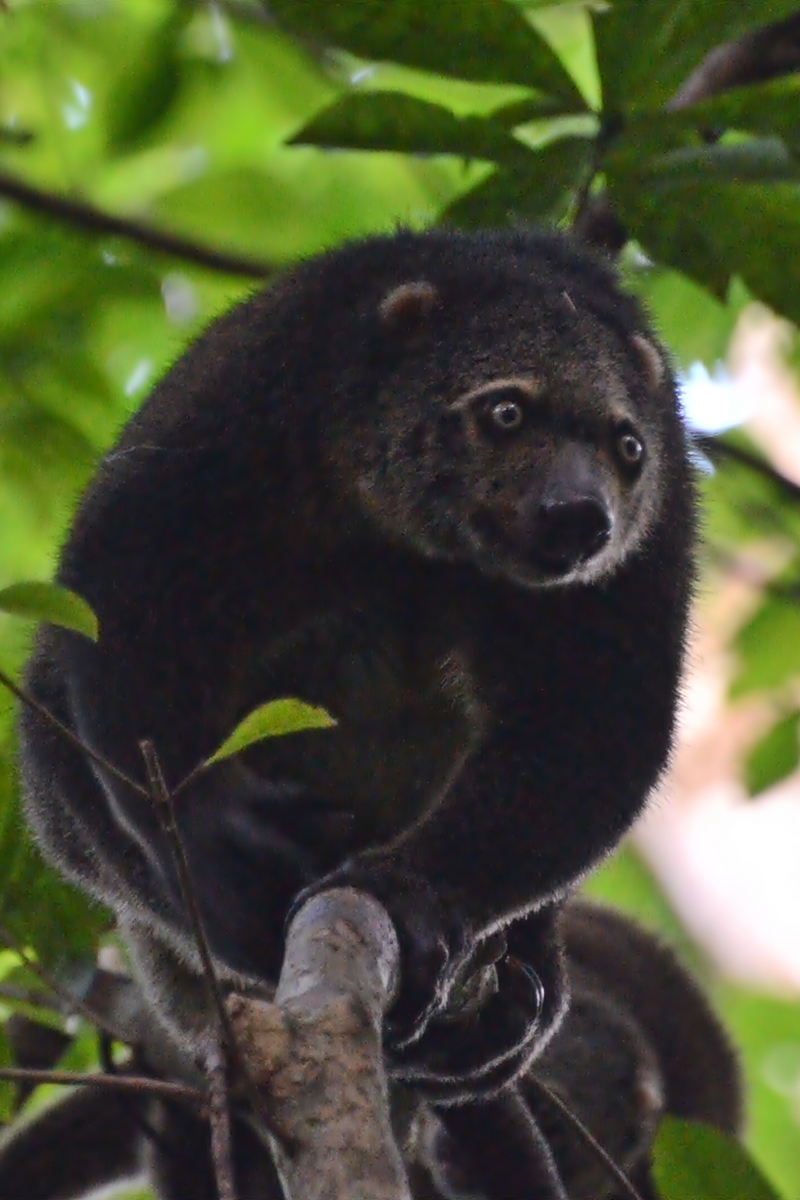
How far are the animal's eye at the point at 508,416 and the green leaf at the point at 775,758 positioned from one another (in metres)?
1.98

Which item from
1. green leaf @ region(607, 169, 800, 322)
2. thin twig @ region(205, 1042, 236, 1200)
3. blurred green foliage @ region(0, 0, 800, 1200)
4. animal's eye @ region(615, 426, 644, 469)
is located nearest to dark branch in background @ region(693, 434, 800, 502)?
blurred green foliage @ region(0, 0, 800, 1200)

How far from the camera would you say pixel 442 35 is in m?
3.42

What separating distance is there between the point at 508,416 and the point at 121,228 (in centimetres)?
131

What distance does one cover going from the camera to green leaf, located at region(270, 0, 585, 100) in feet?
10.9

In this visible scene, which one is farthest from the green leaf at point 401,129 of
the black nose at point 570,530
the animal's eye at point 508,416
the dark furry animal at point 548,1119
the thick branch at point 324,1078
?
the dark furry animal at point 548,1119

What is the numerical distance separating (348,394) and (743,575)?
2.59 meters

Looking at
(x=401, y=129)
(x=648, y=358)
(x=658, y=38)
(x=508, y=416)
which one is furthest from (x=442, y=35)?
(x=648, y=358)

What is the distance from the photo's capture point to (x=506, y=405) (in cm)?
369

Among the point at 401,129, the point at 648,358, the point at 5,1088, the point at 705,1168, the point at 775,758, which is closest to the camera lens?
the point at 705,1168

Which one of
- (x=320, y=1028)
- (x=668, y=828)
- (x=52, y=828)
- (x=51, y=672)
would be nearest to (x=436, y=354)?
(x=51, y=672)

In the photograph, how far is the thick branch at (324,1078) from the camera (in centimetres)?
181

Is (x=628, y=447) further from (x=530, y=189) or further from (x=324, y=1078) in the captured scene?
(x=324, y=1078)

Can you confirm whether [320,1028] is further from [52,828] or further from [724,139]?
[724,139]

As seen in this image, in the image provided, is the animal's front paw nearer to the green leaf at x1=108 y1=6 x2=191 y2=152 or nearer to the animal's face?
the animal's face
